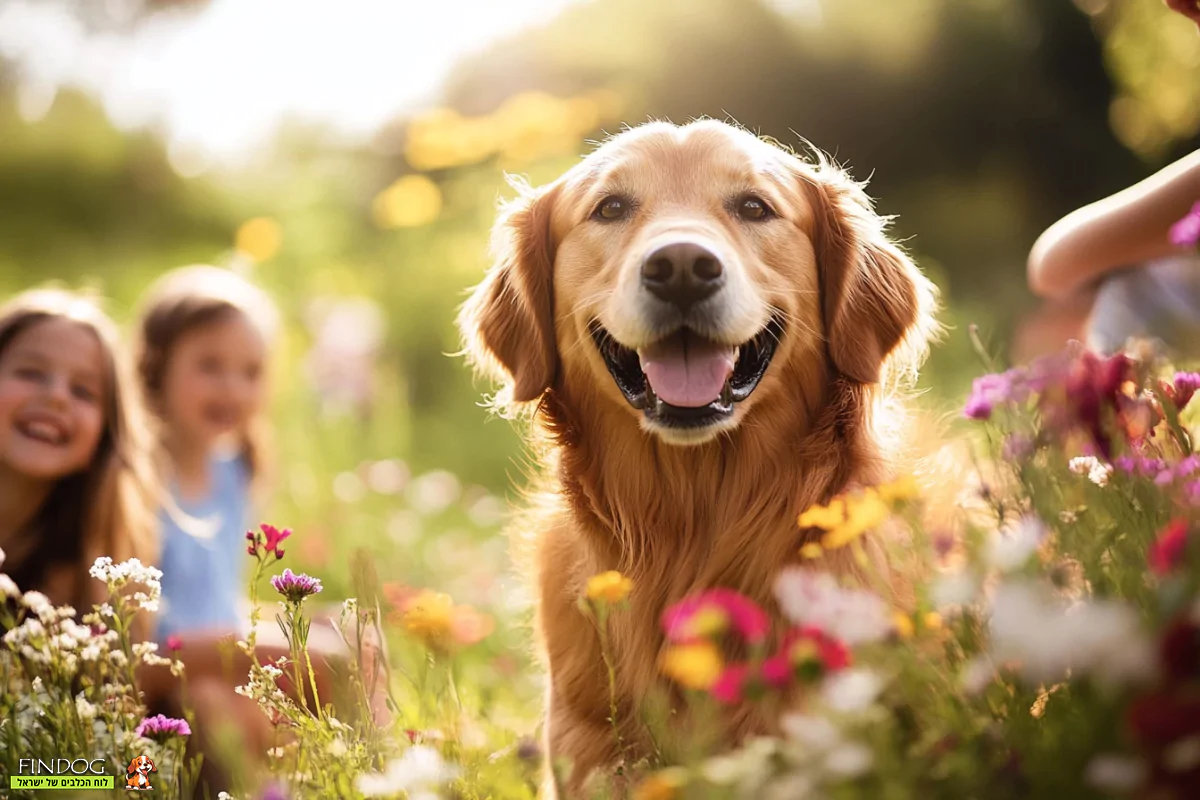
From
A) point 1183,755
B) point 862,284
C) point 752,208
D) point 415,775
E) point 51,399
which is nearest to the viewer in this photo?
point 1183,755

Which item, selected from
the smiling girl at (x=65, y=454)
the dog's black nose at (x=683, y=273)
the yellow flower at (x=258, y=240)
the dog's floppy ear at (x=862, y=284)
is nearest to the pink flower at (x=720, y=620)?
the dog's black nose at (x=683, y=273)

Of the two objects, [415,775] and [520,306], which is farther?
[520,306]

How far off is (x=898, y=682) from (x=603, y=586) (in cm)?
45

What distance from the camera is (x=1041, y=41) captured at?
10.0m

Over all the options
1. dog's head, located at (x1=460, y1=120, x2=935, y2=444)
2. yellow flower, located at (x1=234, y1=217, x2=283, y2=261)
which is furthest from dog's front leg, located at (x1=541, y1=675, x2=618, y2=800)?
yellow flower, located at (x1=234, y1=217, x2=283, y2=261)

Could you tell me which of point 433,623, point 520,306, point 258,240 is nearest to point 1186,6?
point 520,306

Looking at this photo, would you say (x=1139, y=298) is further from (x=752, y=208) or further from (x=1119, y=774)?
(x=1119, y=774)

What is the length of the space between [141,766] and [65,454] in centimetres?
166

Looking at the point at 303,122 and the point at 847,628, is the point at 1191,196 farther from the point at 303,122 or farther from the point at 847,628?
the point at 303,122

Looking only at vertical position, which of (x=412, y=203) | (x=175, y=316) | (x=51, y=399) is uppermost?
(x=412, y=203)

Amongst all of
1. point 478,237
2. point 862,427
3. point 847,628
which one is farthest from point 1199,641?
point 478,237

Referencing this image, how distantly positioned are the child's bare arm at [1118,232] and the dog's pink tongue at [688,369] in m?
0.94

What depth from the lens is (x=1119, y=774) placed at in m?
0.99

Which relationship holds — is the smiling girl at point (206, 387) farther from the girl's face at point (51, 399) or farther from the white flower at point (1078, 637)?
the white flower at point (1078, 637)
